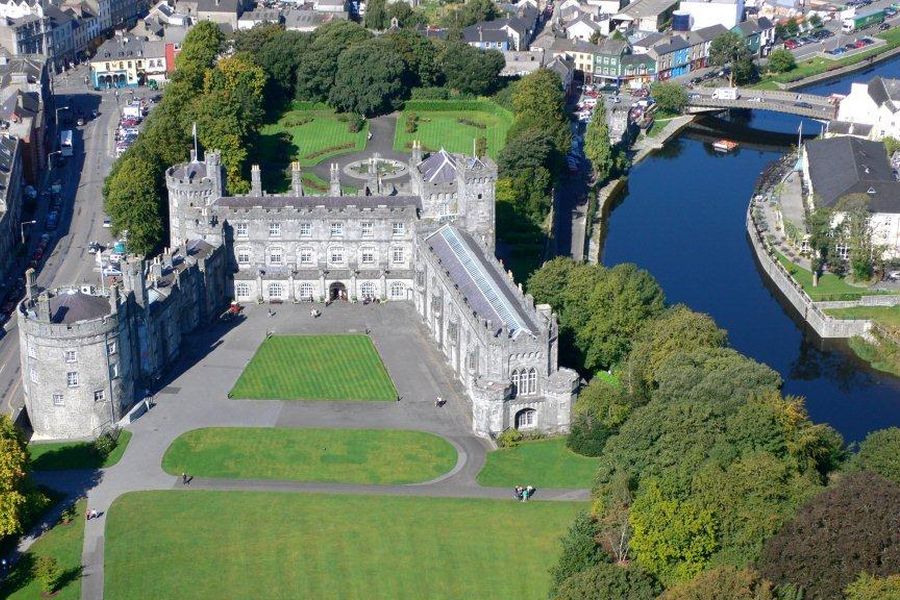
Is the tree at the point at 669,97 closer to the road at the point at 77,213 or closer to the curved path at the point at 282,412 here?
the road at the point at 77,213

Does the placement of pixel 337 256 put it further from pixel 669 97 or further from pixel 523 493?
pixel 669 97

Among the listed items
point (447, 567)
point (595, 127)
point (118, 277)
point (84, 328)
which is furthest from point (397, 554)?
point (595, 127)

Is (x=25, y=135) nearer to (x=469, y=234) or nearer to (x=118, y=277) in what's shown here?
(x=118, y=277)

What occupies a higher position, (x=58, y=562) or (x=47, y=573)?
(x=47, y=573)

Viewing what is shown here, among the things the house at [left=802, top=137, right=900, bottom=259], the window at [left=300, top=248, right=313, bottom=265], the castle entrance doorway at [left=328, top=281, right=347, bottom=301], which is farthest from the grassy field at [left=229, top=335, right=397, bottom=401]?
the house at [left=802, top=137, right=900, bottom=259]

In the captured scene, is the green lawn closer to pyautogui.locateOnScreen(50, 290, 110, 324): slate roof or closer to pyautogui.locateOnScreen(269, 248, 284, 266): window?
pyautogui.locateOnScreen(50, 290, 110, 324): slate roof

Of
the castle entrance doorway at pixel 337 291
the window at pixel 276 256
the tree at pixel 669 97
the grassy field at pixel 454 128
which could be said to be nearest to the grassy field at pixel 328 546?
the castle entrance doorway at pixel 337 291

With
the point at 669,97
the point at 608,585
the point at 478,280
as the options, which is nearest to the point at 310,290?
the point at 478,280
